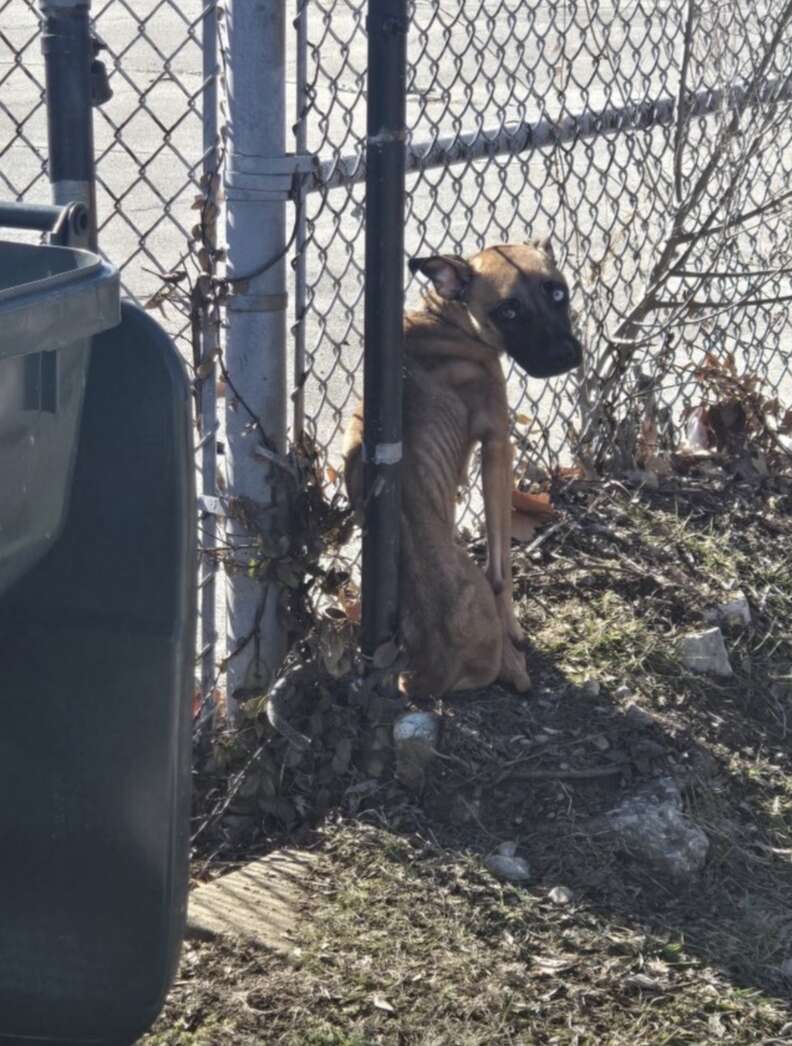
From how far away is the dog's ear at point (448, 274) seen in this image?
3.99 m

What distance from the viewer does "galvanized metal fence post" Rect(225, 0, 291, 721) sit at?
3.34 metres

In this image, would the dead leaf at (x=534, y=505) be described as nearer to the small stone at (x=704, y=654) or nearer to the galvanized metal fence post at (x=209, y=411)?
the small stone at (x=704, y=654)

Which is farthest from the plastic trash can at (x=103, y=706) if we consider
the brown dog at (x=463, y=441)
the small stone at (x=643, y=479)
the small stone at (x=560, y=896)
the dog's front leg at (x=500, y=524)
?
the small stone at (x=643, y=479)

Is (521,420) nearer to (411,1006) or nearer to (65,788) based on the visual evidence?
(411,1006)

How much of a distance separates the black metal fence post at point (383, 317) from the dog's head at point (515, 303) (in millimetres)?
616

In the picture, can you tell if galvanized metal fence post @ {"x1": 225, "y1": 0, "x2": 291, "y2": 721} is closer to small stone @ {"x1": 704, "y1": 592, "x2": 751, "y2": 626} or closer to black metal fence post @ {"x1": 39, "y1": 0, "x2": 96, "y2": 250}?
black metal fence post @ {"x1": 39, "y1": 0, "x2": 96, "y2": 250}

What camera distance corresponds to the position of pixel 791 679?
4.14 metres

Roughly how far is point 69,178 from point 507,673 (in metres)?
1.63

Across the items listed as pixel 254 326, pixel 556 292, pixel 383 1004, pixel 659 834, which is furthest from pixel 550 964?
pixel 556 292

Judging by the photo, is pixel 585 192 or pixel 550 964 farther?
pixel 585 192

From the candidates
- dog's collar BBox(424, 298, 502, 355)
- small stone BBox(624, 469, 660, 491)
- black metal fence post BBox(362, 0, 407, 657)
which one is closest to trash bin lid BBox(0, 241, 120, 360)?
black metal fence post BBox(362, 0, 407, 657)

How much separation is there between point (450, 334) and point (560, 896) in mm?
1580

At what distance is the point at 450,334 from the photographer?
4086mm

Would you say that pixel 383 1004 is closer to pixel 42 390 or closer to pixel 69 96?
pixel 42 390
